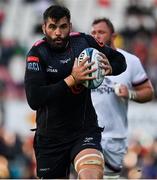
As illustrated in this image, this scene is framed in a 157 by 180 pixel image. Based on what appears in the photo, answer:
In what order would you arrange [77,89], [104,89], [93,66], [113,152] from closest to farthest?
1. [93,66]
2. [77,89]
3. [104,89]
4. [113,152]

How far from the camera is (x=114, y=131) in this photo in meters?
10.3

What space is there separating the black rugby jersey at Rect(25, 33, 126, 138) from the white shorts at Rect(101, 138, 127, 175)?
1.83 m

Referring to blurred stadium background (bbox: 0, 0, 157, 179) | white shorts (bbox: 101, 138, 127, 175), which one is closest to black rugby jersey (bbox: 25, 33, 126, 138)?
white shorts (bbox: 101, 138, 127, 175)

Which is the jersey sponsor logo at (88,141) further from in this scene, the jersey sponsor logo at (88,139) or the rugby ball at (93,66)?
the rugby ball at (93,66)

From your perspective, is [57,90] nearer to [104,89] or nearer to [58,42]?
[58,42]

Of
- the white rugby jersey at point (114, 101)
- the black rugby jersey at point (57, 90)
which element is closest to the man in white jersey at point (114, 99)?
the white rugby jersey at point (114, 101)

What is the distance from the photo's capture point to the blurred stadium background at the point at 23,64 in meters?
15.5

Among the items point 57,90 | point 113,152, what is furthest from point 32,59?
point 113,152

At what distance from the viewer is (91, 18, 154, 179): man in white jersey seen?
399 inches

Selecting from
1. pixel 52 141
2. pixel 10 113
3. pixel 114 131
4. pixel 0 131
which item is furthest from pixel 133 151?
pixel 52 141

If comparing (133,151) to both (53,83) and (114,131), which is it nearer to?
(114,131)

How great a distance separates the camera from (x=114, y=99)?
10.2 metres

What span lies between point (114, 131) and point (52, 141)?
77.0 inches

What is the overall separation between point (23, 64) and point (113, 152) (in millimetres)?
11575
